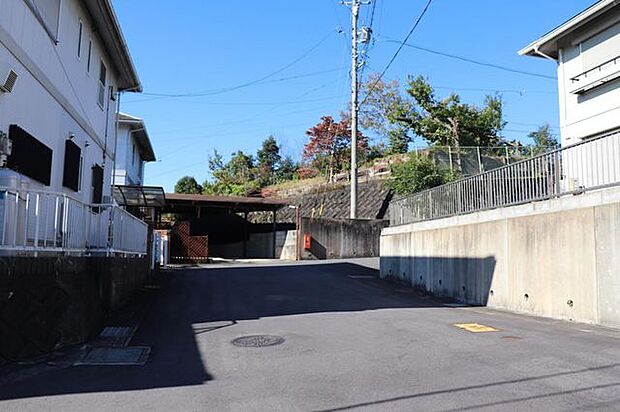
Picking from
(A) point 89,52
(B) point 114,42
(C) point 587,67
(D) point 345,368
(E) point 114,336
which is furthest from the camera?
(C) point 587,67

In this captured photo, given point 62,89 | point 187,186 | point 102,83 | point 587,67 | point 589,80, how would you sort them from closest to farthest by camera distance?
point 62,89 → point 102,83 → point 589,80 → point 587,67 → point 187,186

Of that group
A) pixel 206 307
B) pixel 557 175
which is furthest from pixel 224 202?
pixel 557 175

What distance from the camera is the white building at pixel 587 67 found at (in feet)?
51.8

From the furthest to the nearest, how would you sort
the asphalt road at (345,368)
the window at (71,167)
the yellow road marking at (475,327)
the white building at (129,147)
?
the white building at (129,147)
the window at (71,167)
the yellow road marking at (475,327)
the asphalt road at (345,368)

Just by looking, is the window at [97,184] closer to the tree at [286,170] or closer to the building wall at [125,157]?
the building wall at [125,157]

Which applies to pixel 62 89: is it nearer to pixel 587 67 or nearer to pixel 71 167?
pixel 71 167

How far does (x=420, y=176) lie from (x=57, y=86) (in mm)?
21657

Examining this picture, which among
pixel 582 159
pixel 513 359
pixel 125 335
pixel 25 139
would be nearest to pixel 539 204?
pixel 582 159

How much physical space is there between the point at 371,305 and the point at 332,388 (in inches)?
293

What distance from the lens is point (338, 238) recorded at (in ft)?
103

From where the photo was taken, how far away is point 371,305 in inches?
522

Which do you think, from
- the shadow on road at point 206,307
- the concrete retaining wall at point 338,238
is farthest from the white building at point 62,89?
the concrete retaining wall at point 338,238

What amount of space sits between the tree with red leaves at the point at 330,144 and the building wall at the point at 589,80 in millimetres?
29558

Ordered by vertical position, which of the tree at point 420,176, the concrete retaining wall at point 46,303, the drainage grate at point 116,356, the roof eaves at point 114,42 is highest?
the roof eaves at point 114,42
